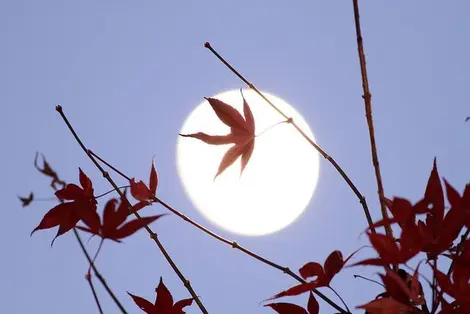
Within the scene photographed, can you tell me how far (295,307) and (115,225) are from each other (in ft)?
1.52

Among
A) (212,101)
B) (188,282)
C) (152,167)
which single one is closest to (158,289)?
(188,282)

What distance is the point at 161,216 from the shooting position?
4.80ft

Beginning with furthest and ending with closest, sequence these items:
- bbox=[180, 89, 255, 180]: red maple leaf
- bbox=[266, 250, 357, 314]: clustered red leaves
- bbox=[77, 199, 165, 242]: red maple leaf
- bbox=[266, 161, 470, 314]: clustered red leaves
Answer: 1. bbox=[180, 89, 255, 180]: red maple leaf
2. bbox=[77, 199, 165, 242]: red maple leaf
3. bbox=[266, 250, 357, 314]: clustered red leaves
4. bbox=[266, 161, 470, 314]: clustered red leaves

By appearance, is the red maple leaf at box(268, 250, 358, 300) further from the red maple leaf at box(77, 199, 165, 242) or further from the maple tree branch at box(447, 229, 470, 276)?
the red maple leaf at box(77, 199, 165, 242)

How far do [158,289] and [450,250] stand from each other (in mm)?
692

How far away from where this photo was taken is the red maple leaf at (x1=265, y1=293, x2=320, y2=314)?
1.41 metres

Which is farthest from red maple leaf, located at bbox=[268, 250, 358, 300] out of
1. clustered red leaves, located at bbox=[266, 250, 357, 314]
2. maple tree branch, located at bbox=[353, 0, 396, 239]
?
maple tree branch, located at bbox=[353, 0, 396, 239]

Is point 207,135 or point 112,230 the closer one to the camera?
point 112,230

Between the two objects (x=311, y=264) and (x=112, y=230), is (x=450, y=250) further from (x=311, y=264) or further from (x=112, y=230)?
(x=112, y=230)

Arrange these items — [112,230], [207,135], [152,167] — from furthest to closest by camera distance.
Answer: [152,167] → [207,135] → [112,230]

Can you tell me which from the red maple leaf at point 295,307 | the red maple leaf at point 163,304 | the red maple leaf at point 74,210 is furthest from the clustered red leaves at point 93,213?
the red maple leaf at point 295,307

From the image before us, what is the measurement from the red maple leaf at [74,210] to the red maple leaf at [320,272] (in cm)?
50

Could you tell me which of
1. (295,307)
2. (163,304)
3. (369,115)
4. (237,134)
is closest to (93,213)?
(163,304)

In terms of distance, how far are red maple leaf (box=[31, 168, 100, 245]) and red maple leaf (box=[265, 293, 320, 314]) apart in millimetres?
468
